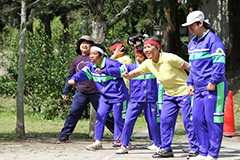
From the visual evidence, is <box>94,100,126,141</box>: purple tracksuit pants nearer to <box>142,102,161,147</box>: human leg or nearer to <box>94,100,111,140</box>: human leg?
<box>94,100,111,140</box>: human leg

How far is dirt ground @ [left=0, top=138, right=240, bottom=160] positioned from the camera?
21.9 feet

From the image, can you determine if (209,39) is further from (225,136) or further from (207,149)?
(225,136)

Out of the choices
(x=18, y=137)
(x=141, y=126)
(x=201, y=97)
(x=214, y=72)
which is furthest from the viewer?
(x=141, y=126)

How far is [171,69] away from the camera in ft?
22.5

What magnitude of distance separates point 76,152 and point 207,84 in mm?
2514

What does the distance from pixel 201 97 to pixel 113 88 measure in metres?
1.97

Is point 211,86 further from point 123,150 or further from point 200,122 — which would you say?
point 123,150

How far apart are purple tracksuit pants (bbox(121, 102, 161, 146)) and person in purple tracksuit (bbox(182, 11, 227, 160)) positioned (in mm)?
1312

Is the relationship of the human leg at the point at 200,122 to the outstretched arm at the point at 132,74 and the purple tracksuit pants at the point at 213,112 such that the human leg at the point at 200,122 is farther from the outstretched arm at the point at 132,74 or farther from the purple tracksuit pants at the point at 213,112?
the outstretched arm at the point at 132,74

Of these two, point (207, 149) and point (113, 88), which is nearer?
point (207, 149)

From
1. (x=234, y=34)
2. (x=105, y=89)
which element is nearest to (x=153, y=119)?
(x=105, y=89)

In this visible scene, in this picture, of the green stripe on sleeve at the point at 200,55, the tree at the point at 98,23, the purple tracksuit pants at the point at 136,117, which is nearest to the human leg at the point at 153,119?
the purple tracksuit pants at the point at 136,117

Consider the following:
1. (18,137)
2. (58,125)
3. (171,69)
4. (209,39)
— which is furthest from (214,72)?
(58,125)

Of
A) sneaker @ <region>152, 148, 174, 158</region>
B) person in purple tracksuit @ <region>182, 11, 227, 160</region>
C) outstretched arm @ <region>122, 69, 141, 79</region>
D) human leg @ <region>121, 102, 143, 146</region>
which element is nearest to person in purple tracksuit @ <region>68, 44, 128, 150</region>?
human leg @ <region>121, 102, 143, 146</region>
